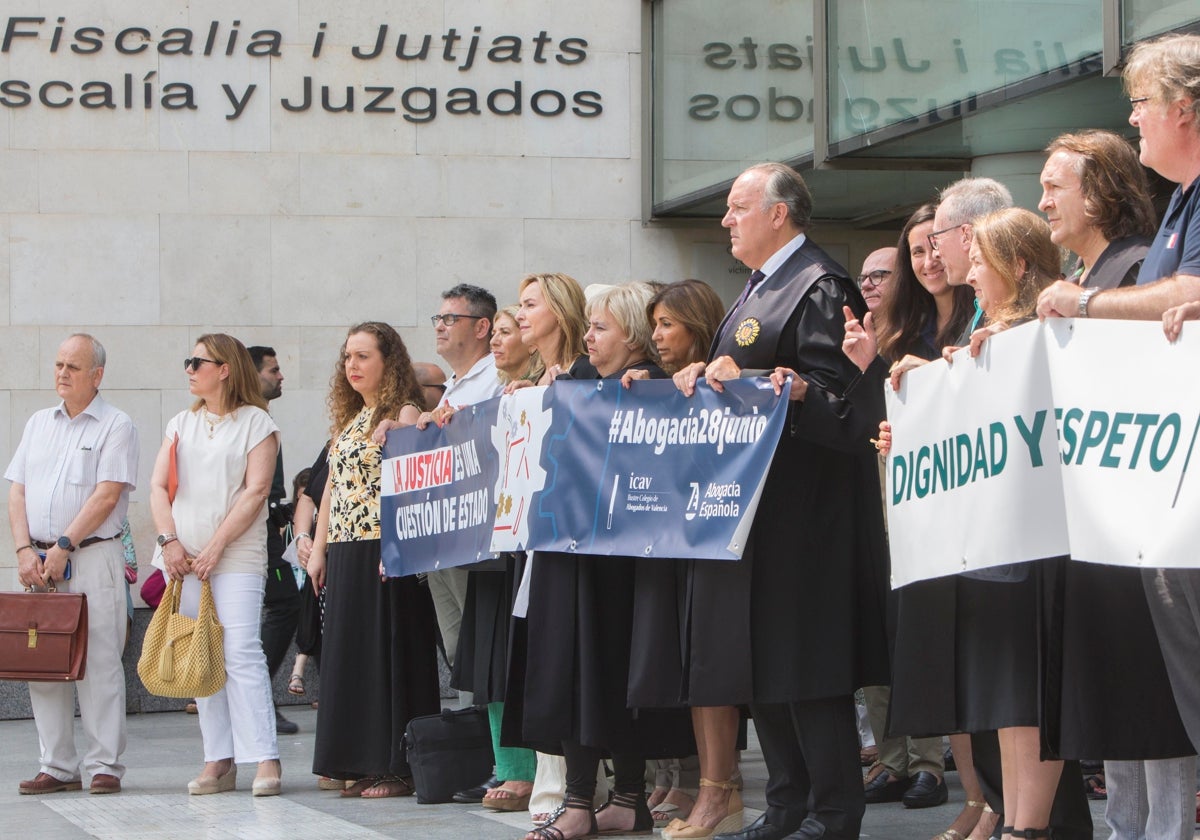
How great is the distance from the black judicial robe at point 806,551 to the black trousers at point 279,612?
565 centimetres

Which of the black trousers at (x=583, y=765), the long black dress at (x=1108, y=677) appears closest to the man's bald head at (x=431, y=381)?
the black trousers at (x=583, y=765)

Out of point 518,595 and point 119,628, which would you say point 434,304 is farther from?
point 518,595

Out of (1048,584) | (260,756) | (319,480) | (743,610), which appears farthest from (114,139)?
(1048,584)

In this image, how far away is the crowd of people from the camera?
454cm

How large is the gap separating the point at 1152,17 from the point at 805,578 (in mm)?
3566

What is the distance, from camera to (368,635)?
776 cm

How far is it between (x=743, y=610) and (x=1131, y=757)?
1.39 m

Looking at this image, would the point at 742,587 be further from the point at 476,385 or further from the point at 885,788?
the point at 476,385

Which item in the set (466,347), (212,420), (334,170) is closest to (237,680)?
(212,420)

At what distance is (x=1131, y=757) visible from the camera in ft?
14.7

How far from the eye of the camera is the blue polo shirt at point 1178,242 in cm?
414

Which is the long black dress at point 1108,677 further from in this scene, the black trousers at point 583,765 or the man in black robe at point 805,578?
the black trousers at point 583,765

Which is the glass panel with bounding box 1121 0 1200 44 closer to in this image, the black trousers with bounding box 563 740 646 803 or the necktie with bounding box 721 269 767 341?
the necktie with bounding box 721 269 767 341

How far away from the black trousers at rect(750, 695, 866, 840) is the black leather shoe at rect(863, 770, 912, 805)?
4.31ft
